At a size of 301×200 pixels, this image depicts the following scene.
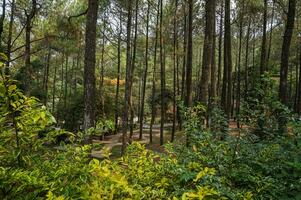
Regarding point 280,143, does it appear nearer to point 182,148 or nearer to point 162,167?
point 182,148

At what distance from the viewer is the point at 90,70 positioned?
23.3 ft

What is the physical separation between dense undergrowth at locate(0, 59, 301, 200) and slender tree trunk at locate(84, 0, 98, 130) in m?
3.82

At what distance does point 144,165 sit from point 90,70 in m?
4.72

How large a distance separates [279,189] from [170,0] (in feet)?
65.4

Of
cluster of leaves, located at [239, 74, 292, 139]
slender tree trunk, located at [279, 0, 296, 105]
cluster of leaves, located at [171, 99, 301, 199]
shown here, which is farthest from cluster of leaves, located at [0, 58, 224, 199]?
slender tree trunk, located at [279, 0, 296, 105]

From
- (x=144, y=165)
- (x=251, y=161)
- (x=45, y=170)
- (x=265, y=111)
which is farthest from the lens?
(x=265, y=111)

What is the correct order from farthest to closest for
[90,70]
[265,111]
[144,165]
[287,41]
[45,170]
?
[287,41]
[90,70]
[265,111]
[144,165]
[45,170]

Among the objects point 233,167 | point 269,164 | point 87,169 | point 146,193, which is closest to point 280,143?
point 269,164

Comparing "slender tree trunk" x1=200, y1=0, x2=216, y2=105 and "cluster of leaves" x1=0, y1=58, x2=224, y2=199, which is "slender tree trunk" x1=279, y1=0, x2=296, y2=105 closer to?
"slender tree trunk" x1=200, y1=0, x2=216, y2=105

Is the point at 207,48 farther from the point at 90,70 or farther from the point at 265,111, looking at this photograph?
the point at 265,111

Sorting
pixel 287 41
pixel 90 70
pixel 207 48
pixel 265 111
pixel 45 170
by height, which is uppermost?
pixel 287 41

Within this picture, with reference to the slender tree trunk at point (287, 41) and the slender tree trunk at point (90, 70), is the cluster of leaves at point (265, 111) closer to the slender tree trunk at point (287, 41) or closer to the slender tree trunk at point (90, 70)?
the slender tree trunk at point (90, 70)

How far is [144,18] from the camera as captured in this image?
21.1 m

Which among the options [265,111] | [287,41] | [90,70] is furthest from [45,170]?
[287,41]
